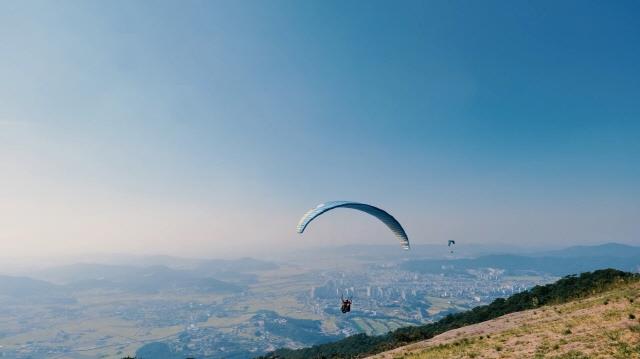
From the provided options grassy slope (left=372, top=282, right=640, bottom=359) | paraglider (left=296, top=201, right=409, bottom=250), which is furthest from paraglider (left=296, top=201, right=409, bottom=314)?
grassy slope (left=372, top=282, right=640, bottom=359)

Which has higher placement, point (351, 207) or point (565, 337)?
point (351, 207)

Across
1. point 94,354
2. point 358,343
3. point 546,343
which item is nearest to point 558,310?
point 546,343

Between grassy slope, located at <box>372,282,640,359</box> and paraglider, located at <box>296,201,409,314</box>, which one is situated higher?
paraglider, located at <box>296,201,409,314</box>

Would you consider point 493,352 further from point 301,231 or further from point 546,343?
point 301,231

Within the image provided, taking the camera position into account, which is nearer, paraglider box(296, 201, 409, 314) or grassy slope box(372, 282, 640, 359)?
grassy slope box(372, 282, 640, 359)

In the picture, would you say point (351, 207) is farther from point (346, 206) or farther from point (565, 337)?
point (565, 337)

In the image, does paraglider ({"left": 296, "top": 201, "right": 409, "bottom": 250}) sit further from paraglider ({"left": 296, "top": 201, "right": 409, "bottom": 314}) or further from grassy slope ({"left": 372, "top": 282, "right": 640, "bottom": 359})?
grassy slope ({"left": 372, "top": 282, "right": 640, "bottom": 359})

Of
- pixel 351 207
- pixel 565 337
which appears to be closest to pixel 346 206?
pixel 351 207

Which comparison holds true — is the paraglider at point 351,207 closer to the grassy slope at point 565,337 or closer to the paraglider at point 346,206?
the paraglider at point 346,206
